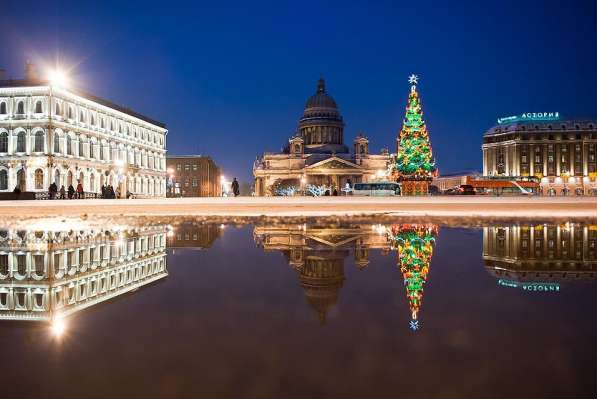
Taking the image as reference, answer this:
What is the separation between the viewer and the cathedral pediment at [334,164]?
103 meters

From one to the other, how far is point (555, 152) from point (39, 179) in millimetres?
100631

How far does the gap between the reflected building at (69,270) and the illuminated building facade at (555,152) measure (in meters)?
113

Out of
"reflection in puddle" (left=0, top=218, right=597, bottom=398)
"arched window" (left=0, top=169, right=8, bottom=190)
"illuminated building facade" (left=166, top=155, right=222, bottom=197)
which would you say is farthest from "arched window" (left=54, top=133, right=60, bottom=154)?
"reflection in puddle" (left=0, top=218, right=597, bottom=398)

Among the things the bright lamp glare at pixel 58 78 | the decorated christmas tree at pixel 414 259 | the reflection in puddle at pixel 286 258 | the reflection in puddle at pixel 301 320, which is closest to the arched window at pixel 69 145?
the bright lamp glare at pixel 58 78

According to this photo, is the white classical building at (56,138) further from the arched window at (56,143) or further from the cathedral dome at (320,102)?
A: the cathedral dome at (320,102)

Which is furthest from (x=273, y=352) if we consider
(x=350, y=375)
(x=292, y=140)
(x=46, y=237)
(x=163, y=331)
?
(x=292, y=140)

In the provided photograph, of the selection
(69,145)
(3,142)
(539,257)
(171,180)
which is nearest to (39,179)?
(69,145)

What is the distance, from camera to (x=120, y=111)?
71375 mm

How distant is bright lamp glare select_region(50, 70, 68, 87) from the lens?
184 ft

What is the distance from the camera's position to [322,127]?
111812 millimetres

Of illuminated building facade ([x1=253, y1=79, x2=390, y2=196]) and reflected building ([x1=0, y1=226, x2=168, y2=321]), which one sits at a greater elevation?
illuminated building facade ([x1=253, y1=79, x2=390, y2=196])

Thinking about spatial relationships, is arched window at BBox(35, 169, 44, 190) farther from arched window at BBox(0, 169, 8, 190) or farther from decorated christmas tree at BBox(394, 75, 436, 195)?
decorated christmas tree at BBox(394, 75, 436, 195)

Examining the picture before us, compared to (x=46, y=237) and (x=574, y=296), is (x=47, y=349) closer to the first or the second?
(x=574, y=296)

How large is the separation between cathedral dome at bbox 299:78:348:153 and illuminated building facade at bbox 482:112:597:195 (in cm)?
3760
